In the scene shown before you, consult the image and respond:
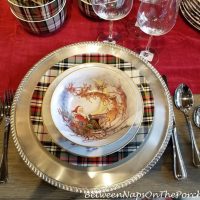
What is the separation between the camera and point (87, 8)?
65 centimetres

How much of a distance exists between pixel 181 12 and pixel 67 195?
488 mm

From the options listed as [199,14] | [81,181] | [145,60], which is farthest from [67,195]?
[199,14]

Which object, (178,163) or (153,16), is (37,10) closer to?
(153,16)

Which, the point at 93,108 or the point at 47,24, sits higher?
the point at 47,24

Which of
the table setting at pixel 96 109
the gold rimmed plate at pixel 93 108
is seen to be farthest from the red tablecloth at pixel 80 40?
the gold rimmed plate at pixel 93 108

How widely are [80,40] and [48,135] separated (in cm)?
26

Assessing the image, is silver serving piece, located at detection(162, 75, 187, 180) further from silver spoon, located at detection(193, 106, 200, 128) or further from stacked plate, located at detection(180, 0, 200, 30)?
stacked plate, located at detection(180, 0, 200, 30)

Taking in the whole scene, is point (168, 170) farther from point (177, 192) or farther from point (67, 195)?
point (67, 195)

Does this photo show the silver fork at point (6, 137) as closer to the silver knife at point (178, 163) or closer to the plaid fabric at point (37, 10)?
the plaid fabric at point (37, 10)

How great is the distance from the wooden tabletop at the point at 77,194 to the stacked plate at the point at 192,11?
0.32 metres

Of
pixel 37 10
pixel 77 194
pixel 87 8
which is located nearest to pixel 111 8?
pixel 87 8

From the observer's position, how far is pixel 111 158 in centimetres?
49

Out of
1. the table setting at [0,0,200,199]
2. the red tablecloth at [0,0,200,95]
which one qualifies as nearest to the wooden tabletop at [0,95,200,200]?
the table setting at [0,0,200,199]

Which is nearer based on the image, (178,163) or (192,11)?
(178,163)
